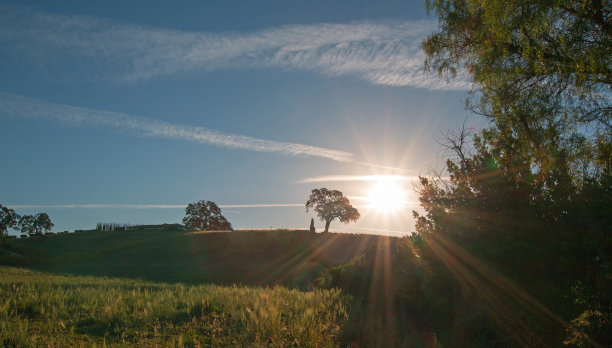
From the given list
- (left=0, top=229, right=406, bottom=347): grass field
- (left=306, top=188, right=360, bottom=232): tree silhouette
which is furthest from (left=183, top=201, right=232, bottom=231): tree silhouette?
(left=0, top=229, right=406, bottom=347): grass field

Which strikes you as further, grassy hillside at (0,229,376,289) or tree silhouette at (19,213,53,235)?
tree silhouette at (19,213,53,235)

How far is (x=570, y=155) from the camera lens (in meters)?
13.0

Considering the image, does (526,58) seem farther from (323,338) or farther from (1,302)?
(1,302)

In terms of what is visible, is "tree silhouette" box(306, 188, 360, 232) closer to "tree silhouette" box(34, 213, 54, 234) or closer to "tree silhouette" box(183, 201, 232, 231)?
"tree silhouette" box(183, 201, 232, 231)

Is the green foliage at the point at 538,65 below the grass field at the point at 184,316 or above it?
above

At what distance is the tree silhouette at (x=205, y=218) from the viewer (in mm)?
76875

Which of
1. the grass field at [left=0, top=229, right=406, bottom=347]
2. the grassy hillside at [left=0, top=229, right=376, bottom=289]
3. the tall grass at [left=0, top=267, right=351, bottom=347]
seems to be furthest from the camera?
the grassy hillside at [left=0, top=229, right=376, bottom=289]

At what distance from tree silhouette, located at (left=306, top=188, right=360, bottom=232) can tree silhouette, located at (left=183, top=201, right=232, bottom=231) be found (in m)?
20.8

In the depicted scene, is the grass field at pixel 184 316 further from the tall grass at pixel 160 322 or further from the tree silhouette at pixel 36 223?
the tree silhouette at pixel 36 223

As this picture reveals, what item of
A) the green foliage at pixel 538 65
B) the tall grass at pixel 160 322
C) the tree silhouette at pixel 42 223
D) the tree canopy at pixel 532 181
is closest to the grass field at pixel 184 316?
the tall grass at pixel 160 322

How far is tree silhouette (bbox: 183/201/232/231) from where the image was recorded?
76.9m

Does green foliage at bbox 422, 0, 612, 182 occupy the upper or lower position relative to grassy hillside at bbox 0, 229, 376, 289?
upper

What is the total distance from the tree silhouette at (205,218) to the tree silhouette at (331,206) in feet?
68.2

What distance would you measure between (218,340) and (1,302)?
6.33m
